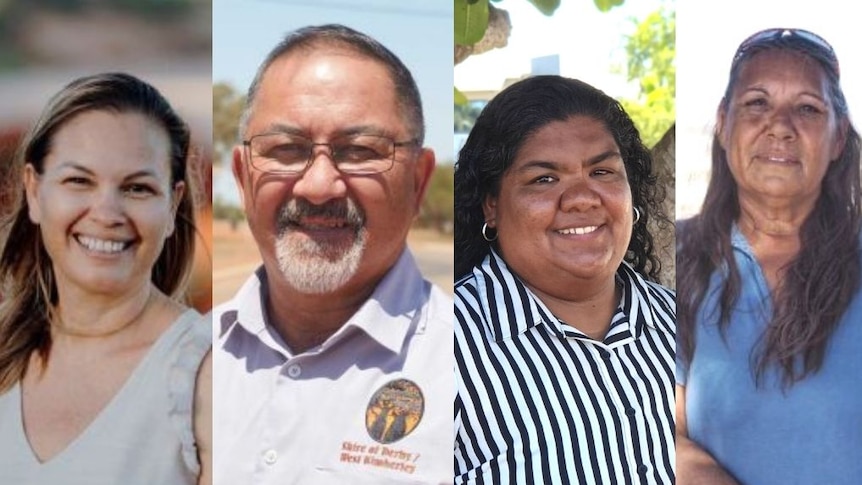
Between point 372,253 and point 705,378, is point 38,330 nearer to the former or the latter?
point 372,253

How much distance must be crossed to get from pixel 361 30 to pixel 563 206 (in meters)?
1.11

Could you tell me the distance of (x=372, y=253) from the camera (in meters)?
4.78

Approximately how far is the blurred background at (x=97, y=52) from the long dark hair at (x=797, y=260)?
6.82 ft

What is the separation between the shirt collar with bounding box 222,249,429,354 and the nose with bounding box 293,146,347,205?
0.38 metres

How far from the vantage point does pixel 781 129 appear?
4.76 meters

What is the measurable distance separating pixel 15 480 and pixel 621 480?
2.53 metres

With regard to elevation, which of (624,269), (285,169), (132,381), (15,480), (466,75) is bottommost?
(15,480)

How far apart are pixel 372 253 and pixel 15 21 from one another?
1.80 m

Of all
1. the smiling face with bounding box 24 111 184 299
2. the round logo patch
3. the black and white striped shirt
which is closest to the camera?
the black and white striped shirt

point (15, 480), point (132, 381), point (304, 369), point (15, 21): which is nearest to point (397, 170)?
point (304, 369)

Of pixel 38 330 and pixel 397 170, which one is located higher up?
pixel 397 170

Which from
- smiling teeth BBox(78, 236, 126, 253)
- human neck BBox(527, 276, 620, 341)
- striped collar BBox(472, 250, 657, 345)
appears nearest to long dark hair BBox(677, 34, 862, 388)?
striped collar BBox(472, 250, 657, 345)

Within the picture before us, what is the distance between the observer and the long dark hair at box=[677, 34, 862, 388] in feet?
15.5

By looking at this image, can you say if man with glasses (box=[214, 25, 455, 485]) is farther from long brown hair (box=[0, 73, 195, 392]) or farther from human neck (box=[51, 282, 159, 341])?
human neck (box=[51, 282, 159, 341])
